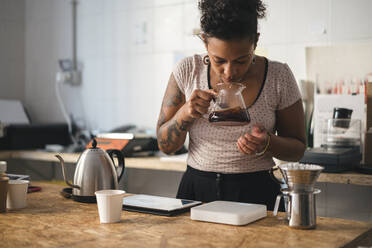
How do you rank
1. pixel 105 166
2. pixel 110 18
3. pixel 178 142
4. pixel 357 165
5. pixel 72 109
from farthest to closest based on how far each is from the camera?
pixel 72 109
pixel 110 18
pixel 357 165
pixel 178 142
pixel 105 166

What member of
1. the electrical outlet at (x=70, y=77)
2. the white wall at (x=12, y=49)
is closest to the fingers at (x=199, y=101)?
the electrical outlet at (x=70, y=77)

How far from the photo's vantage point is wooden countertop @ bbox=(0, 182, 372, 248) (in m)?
1.08

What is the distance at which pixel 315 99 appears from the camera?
279 centimetres

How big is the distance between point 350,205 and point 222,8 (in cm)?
173

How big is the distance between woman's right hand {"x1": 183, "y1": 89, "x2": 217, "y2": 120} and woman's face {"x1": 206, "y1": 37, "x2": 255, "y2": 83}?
4.4 inches

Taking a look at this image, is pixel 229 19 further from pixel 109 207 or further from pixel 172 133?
pixel 109 207

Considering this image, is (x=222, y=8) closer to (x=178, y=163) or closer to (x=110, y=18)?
(x=178, y=163)

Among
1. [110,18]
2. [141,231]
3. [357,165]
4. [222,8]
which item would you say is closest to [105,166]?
[141,231]

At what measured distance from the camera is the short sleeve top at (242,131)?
164 centimetres

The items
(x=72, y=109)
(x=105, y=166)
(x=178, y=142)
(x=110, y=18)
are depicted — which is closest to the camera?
(x=105, y=166)

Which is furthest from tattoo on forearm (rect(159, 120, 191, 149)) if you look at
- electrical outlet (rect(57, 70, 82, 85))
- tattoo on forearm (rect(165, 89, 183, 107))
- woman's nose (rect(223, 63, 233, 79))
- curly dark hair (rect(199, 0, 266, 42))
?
electrical outlet (rect(57, 70, 82, 85))

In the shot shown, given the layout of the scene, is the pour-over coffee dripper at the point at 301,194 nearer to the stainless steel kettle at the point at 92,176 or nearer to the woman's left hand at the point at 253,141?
the woman's left hand at the point at 253,141

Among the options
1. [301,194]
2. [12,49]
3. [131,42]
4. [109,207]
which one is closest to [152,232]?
[109,207]

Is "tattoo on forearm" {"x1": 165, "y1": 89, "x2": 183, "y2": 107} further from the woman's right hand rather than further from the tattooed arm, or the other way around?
the woman's right hand
